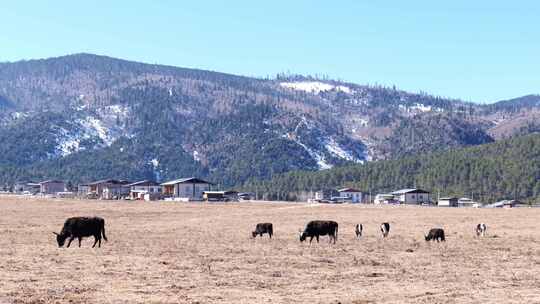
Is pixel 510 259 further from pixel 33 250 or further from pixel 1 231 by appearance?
pixel 1 231

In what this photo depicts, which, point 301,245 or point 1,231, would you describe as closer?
point 301,245

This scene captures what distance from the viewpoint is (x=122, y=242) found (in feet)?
142

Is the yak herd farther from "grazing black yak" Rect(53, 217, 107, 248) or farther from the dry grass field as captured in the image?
the dry grass field

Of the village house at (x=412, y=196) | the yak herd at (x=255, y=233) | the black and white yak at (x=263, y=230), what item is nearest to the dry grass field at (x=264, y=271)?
the yak herd at (x=255, y=233)

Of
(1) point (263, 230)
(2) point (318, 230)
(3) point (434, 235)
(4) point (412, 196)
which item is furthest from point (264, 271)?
(4) point (412, 196)

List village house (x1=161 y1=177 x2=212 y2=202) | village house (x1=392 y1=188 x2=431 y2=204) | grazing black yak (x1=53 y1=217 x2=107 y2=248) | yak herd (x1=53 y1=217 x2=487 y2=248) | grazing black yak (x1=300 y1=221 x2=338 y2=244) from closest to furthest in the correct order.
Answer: grazing black yak (x1=53 y1=217 x2=107 y2=248), yak herd (x1=53 y1=217 x2=487 y2=248), grazing black yak (x1=300 y1=221 x2=338 y2=244), village house (x1=161 y1=177 x2=212 y2=202), village house (x1=392 y1=188 x2=431 y2=204)

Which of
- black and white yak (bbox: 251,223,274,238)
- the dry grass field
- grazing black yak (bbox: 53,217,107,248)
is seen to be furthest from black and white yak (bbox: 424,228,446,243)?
grazing black yak (bbox: 53,217,107,248)

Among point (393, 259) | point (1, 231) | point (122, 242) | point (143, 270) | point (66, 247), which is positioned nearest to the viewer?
point (143, 270)

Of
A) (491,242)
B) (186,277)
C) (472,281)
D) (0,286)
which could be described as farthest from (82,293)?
(491,242)

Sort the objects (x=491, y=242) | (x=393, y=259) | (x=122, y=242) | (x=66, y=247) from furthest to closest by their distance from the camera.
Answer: (x=491, y=242)
(x=122, y=242)
(x=66, y=247)
(x=393, y=259)

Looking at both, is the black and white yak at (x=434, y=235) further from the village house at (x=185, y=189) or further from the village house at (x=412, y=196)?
the village house at (x=412, y=196)

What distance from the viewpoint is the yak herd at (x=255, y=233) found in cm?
4084

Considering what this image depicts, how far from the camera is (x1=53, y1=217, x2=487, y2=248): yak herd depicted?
40.8m

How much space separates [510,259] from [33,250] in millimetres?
22862
